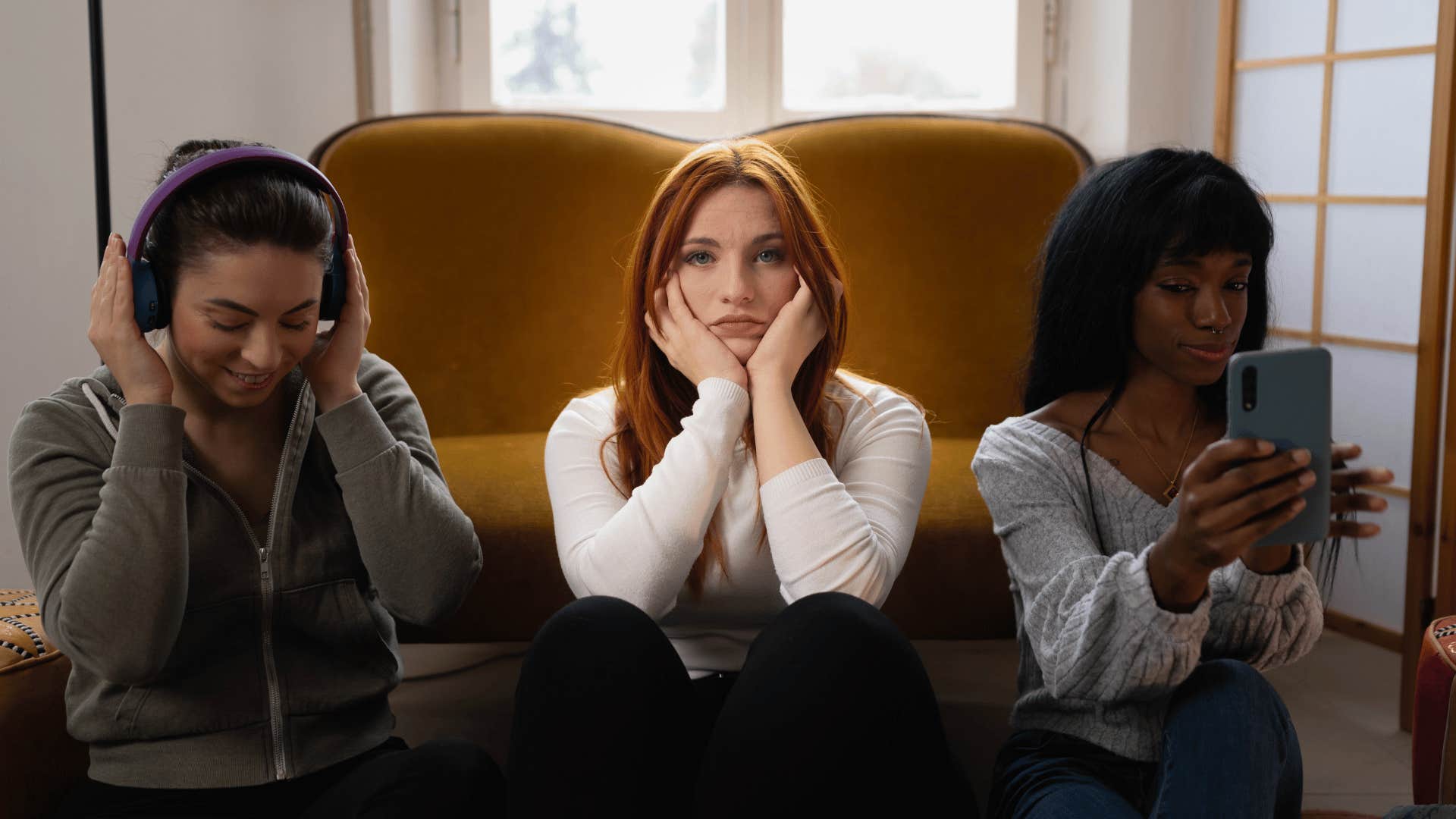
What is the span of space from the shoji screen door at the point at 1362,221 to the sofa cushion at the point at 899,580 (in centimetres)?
81

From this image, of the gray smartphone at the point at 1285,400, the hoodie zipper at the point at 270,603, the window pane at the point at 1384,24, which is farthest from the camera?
the window pane at the point at 1384,24

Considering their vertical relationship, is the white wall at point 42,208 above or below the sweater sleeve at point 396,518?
above

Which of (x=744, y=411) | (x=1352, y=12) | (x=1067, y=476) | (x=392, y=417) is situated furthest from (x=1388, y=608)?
(x=392, y=417)

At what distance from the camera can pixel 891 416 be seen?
1.40m

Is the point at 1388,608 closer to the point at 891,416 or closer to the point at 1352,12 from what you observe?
the point at 1352,12

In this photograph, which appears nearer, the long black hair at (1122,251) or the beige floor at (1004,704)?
the long black hair at (1122,251)

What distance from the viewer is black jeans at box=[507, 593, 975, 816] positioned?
1.03 metres

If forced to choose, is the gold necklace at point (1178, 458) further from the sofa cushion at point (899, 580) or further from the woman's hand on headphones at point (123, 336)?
the woman's hand on headphones at point (123, 336)

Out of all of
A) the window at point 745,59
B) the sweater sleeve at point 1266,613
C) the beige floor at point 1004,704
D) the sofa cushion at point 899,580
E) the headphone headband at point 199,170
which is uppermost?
the window at point 745,59

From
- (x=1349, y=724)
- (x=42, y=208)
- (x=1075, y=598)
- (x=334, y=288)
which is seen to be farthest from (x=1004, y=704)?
(x=42, y=208)

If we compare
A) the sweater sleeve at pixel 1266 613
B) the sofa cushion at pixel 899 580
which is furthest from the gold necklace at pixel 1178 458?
the sofa cushion at pixel 899 580

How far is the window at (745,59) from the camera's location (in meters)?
3.02

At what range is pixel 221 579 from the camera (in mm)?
1204

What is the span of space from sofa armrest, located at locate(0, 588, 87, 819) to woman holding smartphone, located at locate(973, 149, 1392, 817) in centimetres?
93
